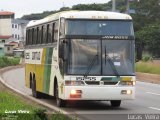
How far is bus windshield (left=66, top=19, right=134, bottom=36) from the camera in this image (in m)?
17.8

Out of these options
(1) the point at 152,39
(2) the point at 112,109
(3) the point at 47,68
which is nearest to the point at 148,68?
(3) the point at 47,68

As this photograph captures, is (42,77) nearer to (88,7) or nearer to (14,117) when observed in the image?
(14,117)

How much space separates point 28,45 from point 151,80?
15568mm

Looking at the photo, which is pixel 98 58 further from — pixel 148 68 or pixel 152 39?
pixel 152 39

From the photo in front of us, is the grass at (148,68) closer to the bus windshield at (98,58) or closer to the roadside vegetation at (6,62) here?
the roadside vegetation at (6,62)

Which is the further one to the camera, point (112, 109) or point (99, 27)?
point (112, 109)

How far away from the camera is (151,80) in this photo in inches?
1512

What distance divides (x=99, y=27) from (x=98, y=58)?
3.44 feet

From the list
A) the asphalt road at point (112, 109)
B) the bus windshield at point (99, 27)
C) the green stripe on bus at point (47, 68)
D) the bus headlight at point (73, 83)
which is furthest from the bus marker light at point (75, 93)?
the green stripe on bus at point (47, 68)

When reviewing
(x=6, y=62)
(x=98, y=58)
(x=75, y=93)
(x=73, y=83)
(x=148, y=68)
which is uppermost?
(x=98, y=58)

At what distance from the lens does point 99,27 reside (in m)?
17.9

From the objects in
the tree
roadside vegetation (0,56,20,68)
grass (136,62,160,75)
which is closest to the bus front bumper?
grass (136,62,160,75)

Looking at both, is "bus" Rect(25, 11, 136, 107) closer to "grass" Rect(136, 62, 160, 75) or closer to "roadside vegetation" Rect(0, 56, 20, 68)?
"grass" Rect(136, 62, 160, 75)

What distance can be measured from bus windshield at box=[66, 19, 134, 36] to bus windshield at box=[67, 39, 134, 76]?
0.93 ft
